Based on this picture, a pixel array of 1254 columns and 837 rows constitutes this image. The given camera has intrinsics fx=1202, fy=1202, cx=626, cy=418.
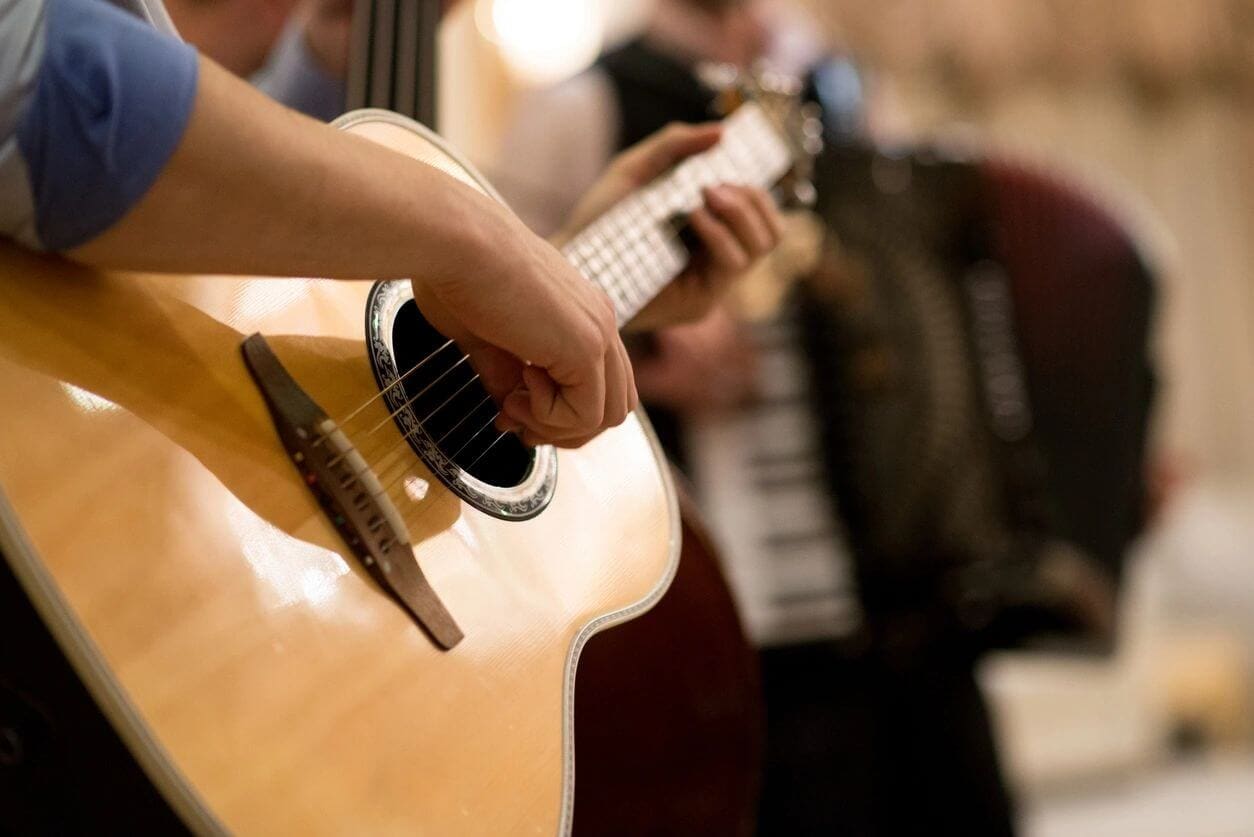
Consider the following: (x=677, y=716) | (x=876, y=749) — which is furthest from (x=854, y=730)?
(x=677, y=716)

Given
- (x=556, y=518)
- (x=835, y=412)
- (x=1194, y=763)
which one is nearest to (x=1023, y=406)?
(x=835, y=412)

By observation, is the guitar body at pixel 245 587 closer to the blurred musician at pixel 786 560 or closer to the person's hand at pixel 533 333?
the person's hand at pixel 533 333

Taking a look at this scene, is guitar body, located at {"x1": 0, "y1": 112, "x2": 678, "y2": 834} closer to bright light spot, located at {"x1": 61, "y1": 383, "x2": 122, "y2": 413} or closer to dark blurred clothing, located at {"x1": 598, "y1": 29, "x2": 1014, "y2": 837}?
bright light spot, located at {"x1": 61, "y1": 383, "x2": 122, "y2": 413}

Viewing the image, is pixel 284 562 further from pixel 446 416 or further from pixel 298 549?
pixel 446 416

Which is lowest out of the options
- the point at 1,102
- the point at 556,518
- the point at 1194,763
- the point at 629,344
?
the point at 1194,763

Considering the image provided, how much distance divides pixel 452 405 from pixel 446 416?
10mm

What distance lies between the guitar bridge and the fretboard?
0.26 m

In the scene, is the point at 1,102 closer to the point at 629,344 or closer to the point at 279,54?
the point at 279,54

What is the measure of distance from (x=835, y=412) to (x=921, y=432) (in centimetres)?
12

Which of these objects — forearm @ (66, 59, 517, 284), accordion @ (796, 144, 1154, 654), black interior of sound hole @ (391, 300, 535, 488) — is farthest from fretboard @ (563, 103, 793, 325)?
accordion @ (796, 144, 1154, 654)

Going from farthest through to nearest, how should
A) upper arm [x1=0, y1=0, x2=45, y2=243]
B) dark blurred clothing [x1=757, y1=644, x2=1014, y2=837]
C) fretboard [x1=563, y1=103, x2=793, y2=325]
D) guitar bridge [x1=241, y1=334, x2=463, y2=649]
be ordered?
1. dark blurred clothing [x1=757, y1=644, x2=1014, y2=837]
2. fretboard [x1=563, y1=103, x2=793, y2=325]
3. guitar bridge [x1=241, y1=334, x2=463, y2=649]
4. upper arm [x1=0, y1=0, x2=45, y2=243]

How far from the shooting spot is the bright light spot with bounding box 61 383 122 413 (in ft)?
1.61

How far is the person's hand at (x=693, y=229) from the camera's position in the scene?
3.17 feet

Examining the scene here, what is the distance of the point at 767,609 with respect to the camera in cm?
142
